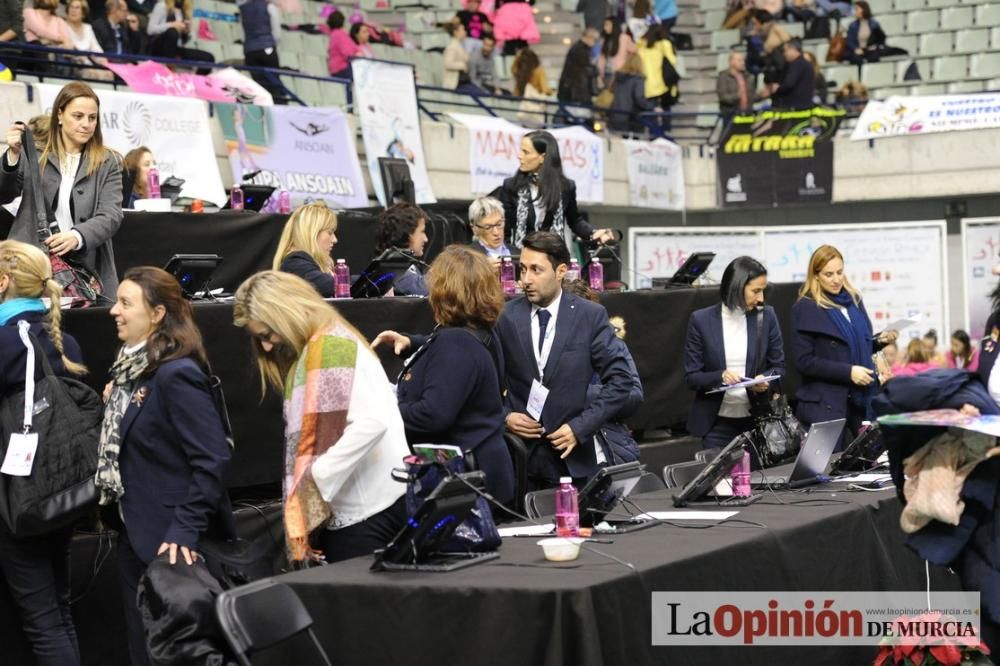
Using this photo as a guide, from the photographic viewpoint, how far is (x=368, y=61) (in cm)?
1270

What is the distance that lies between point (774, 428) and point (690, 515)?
88.5 inches

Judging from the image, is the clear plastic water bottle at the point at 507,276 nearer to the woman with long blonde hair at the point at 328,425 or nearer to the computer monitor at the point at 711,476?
the computer monitor at the point at 711,476

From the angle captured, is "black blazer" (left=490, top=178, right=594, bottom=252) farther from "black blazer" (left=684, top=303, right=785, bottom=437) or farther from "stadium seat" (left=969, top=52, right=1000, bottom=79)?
"stadium seat" (left=969, top=52, right=1000, bottom=79)

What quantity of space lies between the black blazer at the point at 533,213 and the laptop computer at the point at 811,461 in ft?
7.36

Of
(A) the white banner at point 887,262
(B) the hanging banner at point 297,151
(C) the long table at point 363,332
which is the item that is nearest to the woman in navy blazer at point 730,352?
(C) the long table at point 363,332

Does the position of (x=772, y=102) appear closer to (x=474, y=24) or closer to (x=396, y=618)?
(x=474, y=24)

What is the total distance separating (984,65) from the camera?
19391 mm

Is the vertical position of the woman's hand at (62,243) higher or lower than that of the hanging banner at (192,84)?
lower

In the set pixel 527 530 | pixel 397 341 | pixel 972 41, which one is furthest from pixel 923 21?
pixel 527 530

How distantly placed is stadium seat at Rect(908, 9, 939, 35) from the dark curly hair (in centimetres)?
1457

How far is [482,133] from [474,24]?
3437 mm

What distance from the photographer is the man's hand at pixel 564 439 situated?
19.9ft

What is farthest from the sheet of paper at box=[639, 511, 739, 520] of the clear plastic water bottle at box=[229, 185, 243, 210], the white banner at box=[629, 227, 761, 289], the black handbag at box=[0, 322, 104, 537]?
the white banner at box=[629, 227, 761, 289]

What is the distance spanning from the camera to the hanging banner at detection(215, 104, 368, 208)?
36.5 ft
